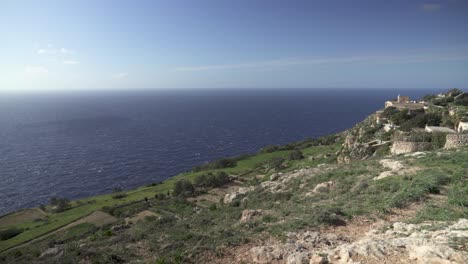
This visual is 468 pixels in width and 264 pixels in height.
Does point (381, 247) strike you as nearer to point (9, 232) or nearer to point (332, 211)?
point (332, 211)

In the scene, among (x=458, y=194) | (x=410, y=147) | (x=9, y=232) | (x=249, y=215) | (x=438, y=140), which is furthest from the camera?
(x=9, y=232)

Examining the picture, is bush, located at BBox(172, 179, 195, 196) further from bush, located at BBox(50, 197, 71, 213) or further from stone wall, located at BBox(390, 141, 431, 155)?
stone wall, located at BBox(390, 141, 431, 155)

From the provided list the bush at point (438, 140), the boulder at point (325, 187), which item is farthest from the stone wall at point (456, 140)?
the boulder at point (325, 187)

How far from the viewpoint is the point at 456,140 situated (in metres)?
25.5

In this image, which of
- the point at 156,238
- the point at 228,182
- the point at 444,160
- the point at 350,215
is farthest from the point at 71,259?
the point at 228,182

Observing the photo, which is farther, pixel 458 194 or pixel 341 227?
pixel 458 194

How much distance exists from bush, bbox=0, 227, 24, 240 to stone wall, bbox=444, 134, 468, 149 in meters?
56.6

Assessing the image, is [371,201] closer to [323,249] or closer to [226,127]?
[323,249]

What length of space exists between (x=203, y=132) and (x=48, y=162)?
198 ft

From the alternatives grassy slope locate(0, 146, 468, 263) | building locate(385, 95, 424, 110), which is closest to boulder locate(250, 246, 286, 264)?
grassy slope locate(0, 146, 468, 263)

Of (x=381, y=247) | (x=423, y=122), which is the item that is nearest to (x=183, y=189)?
(x=423, y=122)

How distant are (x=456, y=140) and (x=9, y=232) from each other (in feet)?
191

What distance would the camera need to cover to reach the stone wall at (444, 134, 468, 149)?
82.6ft

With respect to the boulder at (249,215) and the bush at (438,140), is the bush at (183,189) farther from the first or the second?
the bush at (438,140)
